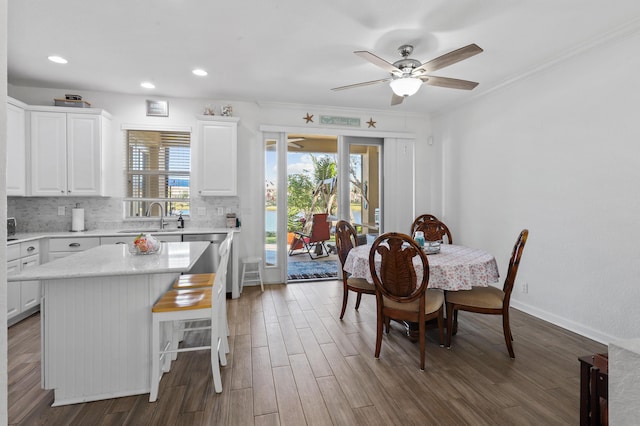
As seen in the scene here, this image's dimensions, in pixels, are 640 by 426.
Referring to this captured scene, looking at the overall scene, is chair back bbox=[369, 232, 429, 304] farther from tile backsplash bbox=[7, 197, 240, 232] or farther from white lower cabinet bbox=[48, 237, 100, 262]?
white lower cabinet bbox=[48, 237, 100, 262]

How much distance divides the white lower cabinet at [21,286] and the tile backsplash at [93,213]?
78 cm

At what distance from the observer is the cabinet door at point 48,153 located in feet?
12.8

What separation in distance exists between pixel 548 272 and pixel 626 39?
2.23m

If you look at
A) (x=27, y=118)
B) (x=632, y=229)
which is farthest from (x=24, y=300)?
(x=632, y=229)

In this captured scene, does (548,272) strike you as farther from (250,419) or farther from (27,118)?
(27,118)

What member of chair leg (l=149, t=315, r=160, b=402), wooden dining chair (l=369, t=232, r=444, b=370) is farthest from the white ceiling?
chair leg (l=149, t=315, r=160, b=402)

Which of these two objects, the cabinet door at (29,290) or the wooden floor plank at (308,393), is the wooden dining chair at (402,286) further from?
the cabinet door at (29,290)

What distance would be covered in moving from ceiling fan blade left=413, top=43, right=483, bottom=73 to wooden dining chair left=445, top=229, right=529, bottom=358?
145cm

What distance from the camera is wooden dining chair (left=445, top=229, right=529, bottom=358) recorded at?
8.46 feet

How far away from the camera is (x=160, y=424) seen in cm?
183

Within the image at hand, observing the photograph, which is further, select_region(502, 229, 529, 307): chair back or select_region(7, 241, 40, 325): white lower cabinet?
select_region(7, 241, 40, 325): white lower cabinet

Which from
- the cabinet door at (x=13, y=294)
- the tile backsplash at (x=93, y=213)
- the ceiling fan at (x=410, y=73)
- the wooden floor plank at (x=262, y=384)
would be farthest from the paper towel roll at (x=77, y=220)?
the ceiling fan at (x=410, y=73)

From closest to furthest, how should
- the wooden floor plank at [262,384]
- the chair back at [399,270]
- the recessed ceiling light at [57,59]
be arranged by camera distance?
the wooden floor plank at [262,384], the chair back at [399,270], the recessed ceiling light at [57,59]

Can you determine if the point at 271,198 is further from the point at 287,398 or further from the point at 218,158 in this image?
the point at 287,398
